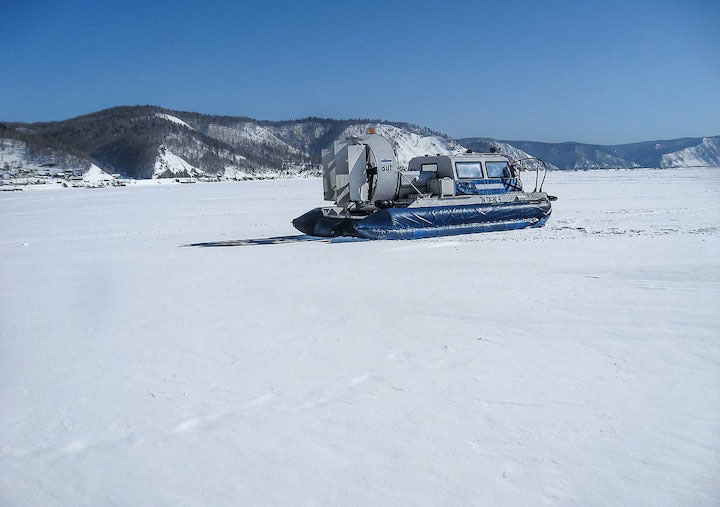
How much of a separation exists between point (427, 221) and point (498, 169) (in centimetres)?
312

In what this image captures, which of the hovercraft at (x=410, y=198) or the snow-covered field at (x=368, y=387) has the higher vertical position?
the hovercraft at (x=410, y=198)

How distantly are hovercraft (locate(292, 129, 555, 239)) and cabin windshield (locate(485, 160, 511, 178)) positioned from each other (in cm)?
3

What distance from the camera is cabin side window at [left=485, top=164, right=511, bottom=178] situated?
12.7 metres

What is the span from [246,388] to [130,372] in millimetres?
889

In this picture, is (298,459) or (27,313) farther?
(27,313)

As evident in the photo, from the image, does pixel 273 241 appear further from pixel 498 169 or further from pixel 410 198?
pixel 498 169

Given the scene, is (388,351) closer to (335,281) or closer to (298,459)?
(298,459)

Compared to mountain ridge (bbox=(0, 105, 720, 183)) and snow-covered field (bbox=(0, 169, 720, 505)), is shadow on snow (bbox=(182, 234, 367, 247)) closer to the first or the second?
snow-covered field (bbox=(0, 169, 720, 505))

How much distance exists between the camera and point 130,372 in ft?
11.6

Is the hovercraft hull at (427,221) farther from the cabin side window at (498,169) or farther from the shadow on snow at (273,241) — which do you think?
the cabin side window at (498,169)

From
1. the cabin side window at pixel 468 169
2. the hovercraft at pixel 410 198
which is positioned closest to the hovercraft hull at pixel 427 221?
the hovercraft at pixel 410 198

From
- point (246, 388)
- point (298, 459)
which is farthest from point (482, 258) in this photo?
point (298, 459)

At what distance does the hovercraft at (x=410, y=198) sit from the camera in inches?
424

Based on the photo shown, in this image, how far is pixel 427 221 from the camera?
10906 millimetres
